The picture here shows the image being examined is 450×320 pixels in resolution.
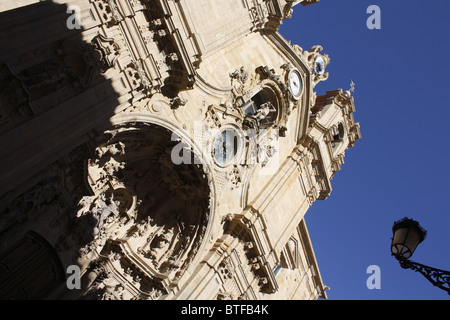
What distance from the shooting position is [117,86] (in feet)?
32.5

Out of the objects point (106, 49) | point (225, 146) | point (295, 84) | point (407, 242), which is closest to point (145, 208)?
point (225, 146)

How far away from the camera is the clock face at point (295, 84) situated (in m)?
20.1

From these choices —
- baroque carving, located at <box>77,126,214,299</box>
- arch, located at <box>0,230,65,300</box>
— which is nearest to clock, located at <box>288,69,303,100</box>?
baroque carving, located at <box>77,126,214,299</box>

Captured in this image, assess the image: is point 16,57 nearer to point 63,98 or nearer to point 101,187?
point 63,98

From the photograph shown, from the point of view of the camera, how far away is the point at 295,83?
20.7 meters

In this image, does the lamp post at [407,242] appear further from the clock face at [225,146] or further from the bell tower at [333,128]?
the bell tower at [333,128]

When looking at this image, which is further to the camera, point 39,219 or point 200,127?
point 200,127

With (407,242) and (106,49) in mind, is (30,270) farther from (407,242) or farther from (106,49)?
(407,242)

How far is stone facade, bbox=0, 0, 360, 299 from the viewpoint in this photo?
8.20m

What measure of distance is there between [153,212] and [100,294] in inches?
134

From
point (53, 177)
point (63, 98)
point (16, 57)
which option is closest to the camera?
point (16, 57)

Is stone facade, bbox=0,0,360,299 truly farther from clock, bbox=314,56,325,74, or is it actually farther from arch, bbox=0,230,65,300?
clock, bbox=314,56,325,74

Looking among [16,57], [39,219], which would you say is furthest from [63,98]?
[39,219]

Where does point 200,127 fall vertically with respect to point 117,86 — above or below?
above
